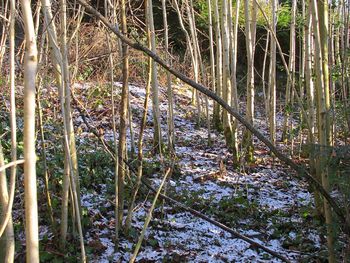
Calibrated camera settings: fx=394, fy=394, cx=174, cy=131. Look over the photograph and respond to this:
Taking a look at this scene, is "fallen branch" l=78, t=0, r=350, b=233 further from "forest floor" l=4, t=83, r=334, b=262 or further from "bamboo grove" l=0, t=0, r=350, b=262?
"forest floor" l=4, t=83, r=334, b=262

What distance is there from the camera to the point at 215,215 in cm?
458

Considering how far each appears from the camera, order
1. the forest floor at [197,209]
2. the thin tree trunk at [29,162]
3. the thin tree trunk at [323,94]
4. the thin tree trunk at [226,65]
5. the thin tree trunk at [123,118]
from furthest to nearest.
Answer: the thin tree trunk at [226,65], the forest floor at [197,209], the thin tree trunk at [123,118], the thin tree trunk at [323,94], the thin tree trunk at [29,162]

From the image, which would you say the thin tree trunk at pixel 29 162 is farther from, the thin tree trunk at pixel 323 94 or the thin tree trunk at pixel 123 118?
the thin tree trunk at pixel 123 118

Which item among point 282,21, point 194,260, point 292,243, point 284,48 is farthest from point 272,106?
point 284,48

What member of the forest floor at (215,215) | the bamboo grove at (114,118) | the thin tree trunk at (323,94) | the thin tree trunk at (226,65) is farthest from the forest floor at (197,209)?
the thin tree trunk at (323,94)

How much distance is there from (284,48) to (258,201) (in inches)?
403

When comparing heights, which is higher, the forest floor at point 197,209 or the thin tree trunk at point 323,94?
the thin tree trunk at point 323,94

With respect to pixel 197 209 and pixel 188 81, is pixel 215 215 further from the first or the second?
pixel 188 81

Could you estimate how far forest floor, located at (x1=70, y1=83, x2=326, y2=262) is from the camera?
150 inches

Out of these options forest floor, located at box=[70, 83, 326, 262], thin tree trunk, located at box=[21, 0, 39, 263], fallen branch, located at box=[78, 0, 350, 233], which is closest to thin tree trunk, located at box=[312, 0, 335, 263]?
fallen branch, located at box=[78, 0, 350, 233]

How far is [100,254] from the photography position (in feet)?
11.7

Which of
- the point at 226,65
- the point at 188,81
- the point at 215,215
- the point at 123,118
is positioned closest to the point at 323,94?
the point at 188,81

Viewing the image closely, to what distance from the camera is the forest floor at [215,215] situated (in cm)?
381

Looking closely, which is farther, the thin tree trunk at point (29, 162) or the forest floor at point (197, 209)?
the forest floor at point (197, 209)
